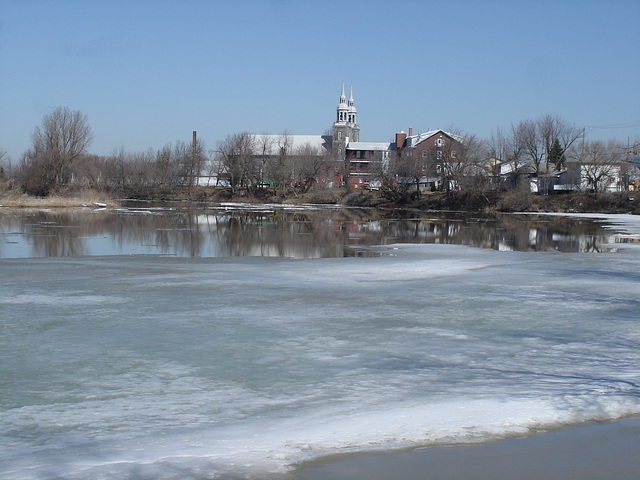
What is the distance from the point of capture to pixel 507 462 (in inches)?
174

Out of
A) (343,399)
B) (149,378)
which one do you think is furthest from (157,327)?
(343,399)

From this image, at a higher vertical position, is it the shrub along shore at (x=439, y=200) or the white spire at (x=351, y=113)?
the white spire at (x=351, y=113)

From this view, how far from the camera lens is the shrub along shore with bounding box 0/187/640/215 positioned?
54250mm

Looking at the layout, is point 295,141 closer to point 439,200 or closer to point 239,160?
point 239,160

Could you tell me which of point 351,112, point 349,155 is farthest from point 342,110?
point 349,155

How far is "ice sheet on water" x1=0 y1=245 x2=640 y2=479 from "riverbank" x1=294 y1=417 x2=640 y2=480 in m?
0.18

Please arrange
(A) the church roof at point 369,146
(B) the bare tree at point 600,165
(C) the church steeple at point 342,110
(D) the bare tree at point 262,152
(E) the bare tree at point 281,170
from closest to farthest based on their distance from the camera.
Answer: (B) the bare tree at point 600,165 → (E) the bare tree at point 281,170 → (D) the bare tree at point 262,152 → (A) the church roof at point 369,146 → (C) the church steeple at point 342,110

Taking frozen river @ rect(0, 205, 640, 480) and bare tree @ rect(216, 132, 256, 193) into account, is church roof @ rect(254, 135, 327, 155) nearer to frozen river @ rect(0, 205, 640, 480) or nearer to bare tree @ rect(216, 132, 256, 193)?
bare tree @ rect(216, 132, 256, 193)

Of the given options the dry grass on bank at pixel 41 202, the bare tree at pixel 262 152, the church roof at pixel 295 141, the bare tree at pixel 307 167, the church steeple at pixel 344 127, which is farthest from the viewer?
the church steeple at pixel 344 127

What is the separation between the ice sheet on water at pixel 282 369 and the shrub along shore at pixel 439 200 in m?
45.9

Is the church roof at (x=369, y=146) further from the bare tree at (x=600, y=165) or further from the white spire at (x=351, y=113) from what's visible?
the bare tree at (x=600, y=165)

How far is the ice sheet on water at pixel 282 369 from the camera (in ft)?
15.1

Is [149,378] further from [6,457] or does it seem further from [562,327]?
[562,327]

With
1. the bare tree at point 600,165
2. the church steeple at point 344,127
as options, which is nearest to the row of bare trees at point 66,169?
the church steeple at point 344,127
